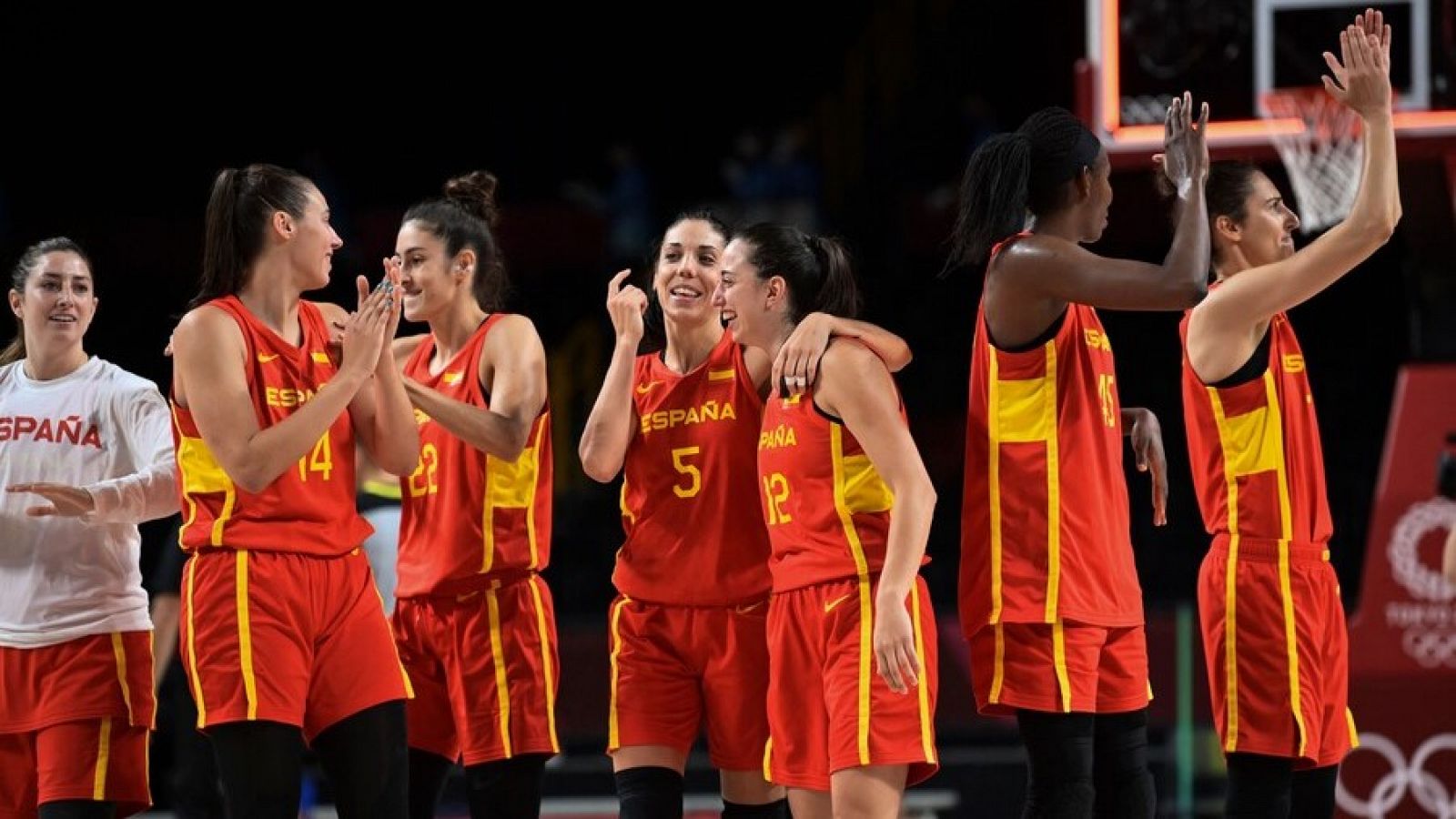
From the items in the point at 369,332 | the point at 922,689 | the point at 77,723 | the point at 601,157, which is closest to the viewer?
the point at 369,332

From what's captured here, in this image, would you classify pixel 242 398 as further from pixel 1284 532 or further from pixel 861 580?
pixel 1284 532

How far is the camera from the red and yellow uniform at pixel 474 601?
5.33m

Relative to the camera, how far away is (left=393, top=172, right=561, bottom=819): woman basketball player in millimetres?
5312

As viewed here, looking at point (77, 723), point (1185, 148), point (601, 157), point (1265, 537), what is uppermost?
point (601, 157)

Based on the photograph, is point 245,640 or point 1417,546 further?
point 1417,546

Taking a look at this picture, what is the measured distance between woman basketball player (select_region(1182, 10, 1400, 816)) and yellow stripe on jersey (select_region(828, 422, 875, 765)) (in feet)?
3.35

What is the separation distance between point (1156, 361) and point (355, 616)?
9.89m

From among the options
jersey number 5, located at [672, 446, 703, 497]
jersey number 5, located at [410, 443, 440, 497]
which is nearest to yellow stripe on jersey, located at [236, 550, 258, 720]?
jersey number 5, located at [410, 443, 440, 497]

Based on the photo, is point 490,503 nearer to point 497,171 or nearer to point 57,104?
point 497,171

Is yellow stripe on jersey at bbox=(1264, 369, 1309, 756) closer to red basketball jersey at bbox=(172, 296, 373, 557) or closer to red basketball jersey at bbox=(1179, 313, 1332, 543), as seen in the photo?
red basketball jersey at bbox=(1179, 313, 1332, 543)

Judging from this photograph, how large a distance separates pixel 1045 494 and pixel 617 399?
124 cm

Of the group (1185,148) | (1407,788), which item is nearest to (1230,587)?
(1185,148)

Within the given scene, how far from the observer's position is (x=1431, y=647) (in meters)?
8.45

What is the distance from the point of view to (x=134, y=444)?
5.25 metres
